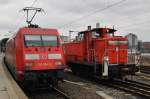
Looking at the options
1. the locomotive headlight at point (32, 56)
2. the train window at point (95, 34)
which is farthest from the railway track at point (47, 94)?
the train window at point (95, 34)

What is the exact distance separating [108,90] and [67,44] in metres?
9.47

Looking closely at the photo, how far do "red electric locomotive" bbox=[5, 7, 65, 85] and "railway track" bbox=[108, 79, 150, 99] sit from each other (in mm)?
3416

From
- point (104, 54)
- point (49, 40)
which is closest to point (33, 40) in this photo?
point (49, 40)

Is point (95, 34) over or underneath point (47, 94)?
over

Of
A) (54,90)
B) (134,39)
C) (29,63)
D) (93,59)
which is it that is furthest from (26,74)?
(134,39)

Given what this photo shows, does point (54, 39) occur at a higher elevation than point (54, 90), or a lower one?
higher

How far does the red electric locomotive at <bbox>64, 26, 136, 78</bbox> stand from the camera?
18359mm

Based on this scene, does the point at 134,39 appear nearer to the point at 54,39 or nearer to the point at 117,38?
the point at 117,38

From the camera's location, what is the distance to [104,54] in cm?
1869

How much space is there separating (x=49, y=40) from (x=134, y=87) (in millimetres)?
4922

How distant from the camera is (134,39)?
22656 mm

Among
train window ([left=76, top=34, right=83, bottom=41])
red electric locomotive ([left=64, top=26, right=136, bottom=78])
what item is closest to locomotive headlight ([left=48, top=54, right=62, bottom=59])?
red electric locomotive ([left=64, top=26, right=136, bottom=78])

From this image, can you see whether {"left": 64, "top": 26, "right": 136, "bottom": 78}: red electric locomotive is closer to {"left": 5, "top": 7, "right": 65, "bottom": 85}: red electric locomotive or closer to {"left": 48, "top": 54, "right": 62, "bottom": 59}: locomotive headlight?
{"left": 48, "top": 54, "right": 62, "bottom": 59}: locomotive headlight

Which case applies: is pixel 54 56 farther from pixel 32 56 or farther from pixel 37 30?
pixel 37 30
